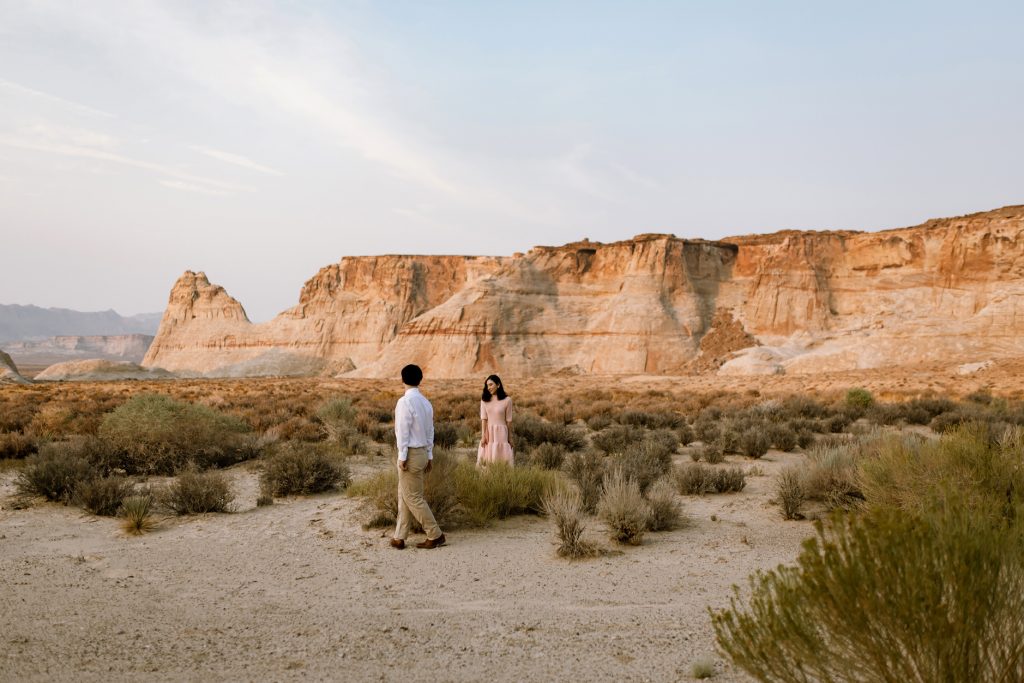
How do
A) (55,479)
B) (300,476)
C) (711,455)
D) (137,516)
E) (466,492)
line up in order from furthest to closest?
(711,455), (300,476), (55,479), (466,492), (137,516)

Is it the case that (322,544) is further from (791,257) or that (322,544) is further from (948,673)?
(791,257)

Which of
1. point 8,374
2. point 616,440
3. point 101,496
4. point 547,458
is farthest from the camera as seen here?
point 8,374

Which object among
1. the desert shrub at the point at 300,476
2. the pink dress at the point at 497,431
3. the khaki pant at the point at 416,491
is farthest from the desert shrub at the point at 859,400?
the khaki pant at the point at 416,491

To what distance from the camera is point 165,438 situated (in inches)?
Result: 445

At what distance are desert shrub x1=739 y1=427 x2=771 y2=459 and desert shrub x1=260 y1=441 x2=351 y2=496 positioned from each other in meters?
6.96

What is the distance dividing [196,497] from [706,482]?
20.6 feet

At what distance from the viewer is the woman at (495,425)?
Answer: 8.77 meters

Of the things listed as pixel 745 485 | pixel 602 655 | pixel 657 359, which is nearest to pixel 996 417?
pixel 745 485

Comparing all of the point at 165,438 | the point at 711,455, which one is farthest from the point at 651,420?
the point at 165,438

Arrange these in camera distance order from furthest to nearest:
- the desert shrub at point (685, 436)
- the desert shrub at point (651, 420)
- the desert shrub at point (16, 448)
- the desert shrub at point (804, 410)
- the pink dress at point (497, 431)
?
the desert shrub at point (804, 410), the desert shrub at point (651, 420), the desert shrub at point (685, 436), the desert shrub at point (16, 448), the pink dress at point (497, 431)

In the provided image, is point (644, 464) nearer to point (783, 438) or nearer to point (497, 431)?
point (497, 431)

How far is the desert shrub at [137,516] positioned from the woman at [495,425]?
12.3ft

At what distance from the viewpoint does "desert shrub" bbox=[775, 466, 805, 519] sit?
7469 mm

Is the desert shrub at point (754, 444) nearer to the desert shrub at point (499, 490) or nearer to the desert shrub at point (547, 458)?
the desert shrub at point (547, 458)
